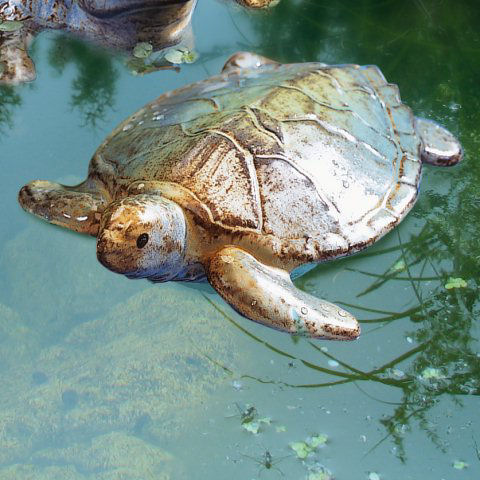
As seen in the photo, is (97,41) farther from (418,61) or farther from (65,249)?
(418,61)

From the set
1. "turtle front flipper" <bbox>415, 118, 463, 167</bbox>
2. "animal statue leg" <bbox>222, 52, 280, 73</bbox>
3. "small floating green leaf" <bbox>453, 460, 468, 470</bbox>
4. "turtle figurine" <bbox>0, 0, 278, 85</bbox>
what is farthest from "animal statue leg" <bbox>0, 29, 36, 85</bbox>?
"small floating green leaf" <bbox>453, 460, 468, 470</bbox>

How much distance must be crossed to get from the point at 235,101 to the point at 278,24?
1.36 m

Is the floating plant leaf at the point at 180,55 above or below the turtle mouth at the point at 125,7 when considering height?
below

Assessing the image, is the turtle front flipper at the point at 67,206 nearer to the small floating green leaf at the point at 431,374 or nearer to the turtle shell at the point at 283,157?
the turtle shell at the point at 283,157

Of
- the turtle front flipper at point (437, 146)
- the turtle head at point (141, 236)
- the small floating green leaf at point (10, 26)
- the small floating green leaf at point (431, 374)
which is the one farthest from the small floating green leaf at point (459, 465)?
the small floating green leaf at point (10, 26)

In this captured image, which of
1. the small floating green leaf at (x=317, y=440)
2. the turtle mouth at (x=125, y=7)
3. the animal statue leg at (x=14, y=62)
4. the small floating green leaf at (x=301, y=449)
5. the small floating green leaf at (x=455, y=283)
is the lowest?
the small floating green leaf at (x=301, y=449)

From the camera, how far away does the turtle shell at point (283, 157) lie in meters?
2.19

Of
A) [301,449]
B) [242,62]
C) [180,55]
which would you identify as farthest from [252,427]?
[180,55]

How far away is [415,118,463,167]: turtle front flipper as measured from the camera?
2.78 m

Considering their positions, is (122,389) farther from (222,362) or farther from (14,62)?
(14,62)

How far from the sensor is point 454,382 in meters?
2.27

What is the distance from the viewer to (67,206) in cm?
238

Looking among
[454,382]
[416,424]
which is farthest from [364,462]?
[454,382]

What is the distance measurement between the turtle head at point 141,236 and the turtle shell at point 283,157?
0.16 metres
